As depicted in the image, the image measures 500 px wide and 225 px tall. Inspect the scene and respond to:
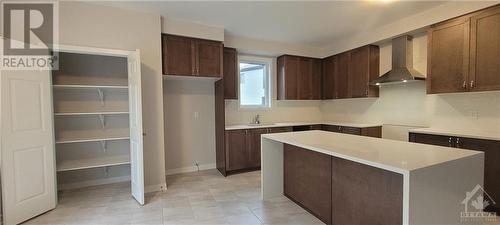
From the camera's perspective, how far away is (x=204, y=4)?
2.99m

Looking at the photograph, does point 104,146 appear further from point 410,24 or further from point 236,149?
point 410,24

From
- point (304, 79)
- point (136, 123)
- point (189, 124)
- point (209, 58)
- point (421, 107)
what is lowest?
point (189, 124)

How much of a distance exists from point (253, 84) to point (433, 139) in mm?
3213

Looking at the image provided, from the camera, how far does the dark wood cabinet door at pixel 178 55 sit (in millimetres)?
3490

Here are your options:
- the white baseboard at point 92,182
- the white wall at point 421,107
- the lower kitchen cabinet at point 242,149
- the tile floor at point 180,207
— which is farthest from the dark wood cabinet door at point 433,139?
the white baseboard at point 92,182

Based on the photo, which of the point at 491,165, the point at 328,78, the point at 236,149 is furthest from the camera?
the point at 328,78

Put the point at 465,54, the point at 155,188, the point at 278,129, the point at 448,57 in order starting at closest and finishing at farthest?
the point at 465,54 < the point at 448,57 < the point at 155,188 < the point at 278,129

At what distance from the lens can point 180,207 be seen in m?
2.76

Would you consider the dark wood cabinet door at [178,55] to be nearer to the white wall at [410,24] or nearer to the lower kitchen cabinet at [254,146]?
the lower kitchen cabinet at [254,146]

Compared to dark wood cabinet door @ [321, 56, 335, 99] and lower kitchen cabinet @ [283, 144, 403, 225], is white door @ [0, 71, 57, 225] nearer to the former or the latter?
lower kitchen cabinet @ [283, 144, 403, 225]

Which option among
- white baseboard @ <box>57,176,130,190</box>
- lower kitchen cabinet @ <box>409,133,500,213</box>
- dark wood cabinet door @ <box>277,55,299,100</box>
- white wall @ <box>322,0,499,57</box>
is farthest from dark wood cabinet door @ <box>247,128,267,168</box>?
lower kitchen cabinet @ <box>409,133,500,213</box>

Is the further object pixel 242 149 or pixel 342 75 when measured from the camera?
pixel 342 75

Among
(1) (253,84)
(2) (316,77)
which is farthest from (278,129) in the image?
(2) (316,77)

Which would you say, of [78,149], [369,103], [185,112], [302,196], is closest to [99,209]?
[78,149]
